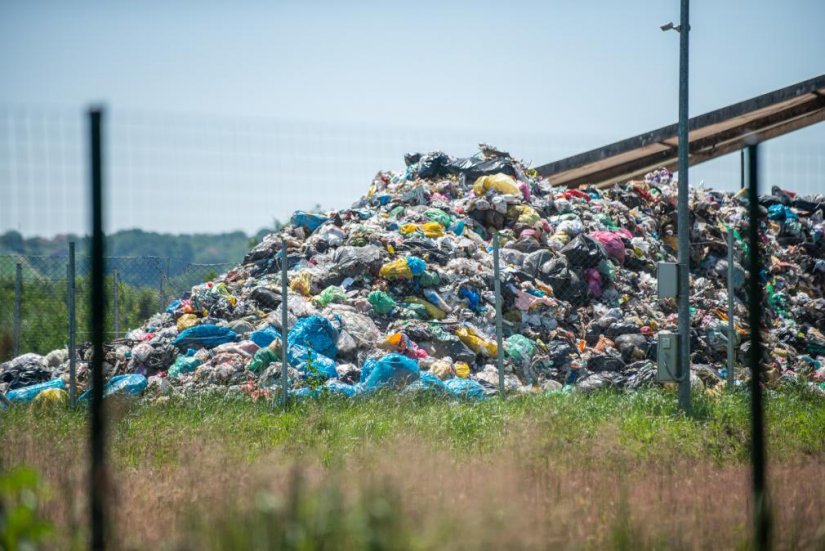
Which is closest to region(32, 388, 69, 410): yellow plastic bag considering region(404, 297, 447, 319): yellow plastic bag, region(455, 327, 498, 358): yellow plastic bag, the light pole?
region(404, 297, 447, 319): yellow plastic bag

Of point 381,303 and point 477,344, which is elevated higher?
point 381,303

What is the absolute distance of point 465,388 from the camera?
8.80 metres

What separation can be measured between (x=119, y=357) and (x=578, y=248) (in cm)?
600

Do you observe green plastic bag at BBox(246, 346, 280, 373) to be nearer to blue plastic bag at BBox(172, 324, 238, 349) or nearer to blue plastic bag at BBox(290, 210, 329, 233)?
blue plastic bag at BBox(172, 324, 238, 349)

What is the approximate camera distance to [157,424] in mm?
7148

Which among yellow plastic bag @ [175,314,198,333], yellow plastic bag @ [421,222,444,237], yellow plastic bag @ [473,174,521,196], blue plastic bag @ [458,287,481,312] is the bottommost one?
yellow plastic bag @ [175,314,198,333]

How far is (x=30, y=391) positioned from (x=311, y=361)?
2.90 m

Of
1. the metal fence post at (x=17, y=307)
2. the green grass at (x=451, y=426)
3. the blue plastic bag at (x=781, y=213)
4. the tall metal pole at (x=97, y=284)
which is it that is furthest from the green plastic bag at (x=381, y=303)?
the blue plastic bag at (x=781, y=213)

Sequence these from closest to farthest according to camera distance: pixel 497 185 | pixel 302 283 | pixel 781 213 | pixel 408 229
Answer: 1. pixel 302 283
2. pixel 408 229
3. pixel 497 185
4. pixel 781 213

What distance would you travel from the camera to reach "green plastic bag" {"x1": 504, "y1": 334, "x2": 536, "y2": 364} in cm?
987

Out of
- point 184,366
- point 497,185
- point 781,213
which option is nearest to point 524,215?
point 497,185

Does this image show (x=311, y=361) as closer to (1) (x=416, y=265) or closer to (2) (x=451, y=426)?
(1) (x=416, y=265)

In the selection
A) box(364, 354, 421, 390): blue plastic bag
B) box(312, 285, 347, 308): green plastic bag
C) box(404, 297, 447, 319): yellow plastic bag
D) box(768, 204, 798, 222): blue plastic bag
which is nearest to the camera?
box(364, 354, 421, 390): blue plastic bag

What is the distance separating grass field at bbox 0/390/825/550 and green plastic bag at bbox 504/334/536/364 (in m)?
1.29
